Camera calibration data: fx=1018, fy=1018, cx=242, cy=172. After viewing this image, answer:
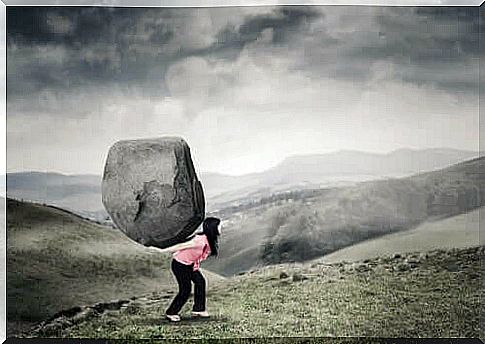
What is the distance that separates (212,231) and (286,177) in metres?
0.73

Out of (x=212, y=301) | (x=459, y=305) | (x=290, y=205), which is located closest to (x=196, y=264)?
(x=212, y=301)

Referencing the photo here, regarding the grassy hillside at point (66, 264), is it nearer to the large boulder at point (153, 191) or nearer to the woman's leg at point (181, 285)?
the woman's leg at point (181, 285)

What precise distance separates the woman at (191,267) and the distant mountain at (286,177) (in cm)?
29

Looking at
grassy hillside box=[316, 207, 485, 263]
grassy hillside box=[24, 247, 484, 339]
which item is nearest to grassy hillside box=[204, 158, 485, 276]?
grassy hillside box=[316, 207, 485, 263]

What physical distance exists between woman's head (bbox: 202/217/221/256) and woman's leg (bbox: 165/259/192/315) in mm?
Answer: 251

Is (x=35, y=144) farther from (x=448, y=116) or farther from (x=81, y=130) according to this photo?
(x=448, y=116)

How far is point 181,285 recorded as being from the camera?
7934 mm

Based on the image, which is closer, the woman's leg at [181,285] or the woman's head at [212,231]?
the woman's leg at [181,285]

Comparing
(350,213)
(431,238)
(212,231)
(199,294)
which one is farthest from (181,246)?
(431,238)

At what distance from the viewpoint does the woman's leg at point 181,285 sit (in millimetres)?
7871

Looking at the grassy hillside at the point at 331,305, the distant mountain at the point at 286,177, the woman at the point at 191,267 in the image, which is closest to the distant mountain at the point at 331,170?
the distant mountain at the point at 286,177

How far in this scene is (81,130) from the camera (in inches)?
321

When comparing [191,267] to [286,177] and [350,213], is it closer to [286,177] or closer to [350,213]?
[286,177]

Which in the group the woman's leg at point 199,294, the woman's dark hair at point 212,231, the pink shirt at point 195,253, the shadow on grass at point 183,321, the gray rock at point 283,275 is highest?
the woman's dark hair at point 212,231
